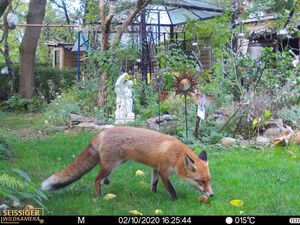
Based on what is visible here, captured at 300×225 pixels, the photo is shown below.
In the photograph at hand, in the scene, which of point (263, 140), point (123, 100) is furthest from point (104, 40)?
point (263, 140)

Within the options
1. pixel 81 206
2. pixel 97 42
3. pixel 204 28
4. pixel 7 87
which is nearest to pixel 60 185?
pixel 81 206

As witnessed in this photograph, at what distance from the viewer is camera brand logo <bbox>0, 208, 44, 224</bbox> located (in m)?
4.34

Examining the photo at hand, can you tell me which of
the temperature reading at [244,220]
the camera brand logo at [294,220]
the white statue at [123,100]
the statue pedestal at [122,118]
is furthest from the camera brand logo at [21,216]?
the white statue at [123,100]

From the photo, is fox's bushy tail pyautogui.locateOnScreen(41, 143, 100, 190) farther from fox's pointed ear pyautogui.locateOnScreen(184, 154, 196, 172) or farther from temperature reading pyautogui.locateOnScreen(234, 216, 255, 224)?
temperature reading pyautogui.locateOnScreen(234, 216, 255, 224)

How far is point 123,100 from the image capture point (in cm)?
1228

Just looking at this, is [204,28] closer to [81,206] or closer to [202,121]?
[202,121]

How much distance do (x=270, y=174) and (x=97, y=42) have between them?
33.4ft

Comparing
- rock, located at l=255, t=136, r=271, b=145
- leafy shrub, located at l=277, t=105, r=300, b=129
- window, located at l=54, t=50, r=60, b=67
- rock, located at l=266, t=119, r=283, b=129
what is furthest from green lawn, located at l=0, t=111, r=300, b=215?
window, located at l=54, t=50, r=60, b=67

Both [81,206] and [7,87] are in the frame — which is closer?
[81,206]

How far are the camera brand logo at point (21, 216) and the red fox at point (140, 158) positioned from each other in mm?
736

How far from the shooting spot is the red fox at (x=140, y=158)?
213 inches

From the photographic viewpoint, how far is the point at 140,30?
16.6m

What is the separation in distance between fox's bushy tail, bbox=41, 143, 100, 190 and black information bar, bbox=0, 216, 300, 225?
793 mm

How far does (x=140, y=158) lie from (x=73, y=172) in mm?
790
